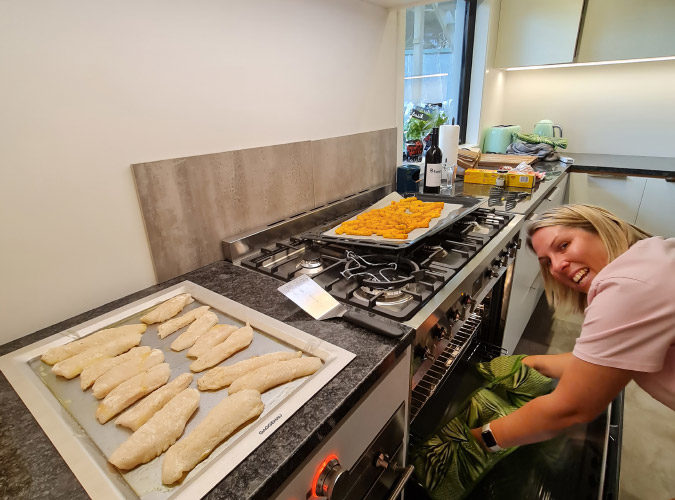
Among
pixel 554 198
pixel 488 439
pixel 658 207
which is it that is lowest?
pixel 488 439

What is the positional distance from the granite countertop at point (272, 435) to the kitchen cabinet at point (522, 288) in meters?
1.02

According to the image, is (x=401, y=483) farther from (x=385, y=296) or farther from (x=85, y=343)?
(x=85, y=343)

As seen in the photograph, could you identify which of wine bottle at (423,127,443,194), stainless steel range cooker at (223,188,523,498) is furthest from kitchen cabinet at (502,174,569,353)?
wine bottle at (423,127,443,194)

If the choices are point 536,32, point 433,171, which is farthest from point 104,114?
point 536,32

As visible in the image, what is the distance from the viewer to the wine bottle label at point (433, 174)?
161 cm

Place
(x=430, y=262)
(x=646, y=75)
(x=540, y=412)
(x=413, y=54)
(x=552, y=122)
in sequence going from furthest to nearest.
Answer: (x=552, y=122) < (x=646, y=75) < (x=413, y=54) < (x=430, y=262) < (x=540, y=412)

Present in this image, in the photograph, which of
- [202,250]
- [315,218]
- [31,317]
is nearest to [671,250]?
[315,218]

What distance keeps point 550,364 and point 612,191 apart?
2.00 metres

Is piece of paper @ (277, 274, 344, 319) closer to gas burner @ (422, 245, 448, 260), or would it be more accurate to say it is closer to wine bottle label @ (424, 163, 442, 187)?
gas burner @ (422, 245, 448, 260)

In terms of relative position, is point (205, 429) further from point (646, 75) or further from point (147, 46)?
point (646, 75)

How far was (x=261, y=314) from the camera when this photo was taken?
0.77 m

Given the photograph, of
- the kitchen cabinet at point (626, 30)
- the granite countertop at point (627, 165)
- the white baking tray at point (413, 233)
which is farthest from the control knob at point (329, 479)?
the kitchen cabinet at point (626, 30)

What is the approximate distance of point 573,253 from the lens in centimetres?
89

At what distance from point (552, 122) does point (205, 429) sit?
134 inches
